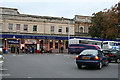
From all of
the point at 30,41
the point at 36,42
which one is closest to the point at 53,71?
the point at 30,41

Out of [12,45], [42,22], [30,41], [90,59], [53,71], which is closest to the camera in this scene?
[53,71]

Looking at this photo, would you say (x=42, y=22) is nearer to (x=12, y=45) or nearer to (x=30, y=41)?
(x=30, y=41)

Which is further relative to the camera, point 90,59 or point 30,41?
point 30,41

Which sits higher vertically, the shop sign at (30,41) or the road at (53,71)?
the shop sign at (30,41)

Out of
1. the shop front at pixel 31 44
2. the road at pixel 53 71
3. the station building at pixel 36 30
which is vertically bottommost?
the road at pixel 53 71

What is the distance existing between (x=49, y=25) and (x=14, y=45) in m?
9.97

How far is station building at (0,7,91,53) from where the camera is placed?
39.1m

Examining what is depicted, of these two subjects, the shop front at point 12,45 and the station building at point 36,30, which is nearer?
the shop front at point 12,45

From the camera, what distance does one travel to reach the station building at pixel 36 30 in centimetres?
3909

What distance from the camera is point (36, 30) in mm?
42219

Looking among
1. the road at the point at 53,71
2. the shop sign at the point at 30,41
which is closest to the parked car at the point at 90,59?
the road at the point at 53,71

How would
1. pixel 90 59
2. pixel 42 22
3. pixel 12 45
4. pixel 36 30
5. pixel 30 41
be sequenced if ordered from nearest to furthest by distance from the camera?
1. pixel 90 59
2. pixel 12 45
3. pixel 30 41
4. pixel 36 30
5. pixel 42 22

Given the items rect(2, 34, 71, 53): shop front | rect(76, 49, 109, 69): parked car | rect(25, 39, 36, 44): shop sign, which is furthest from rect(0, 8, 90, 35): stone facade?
rect(76, 49, 109, 69): parked car

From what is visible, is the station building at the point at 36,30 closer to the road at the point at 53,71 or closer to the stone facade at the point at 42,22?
the stone facade at the point at 42,22
